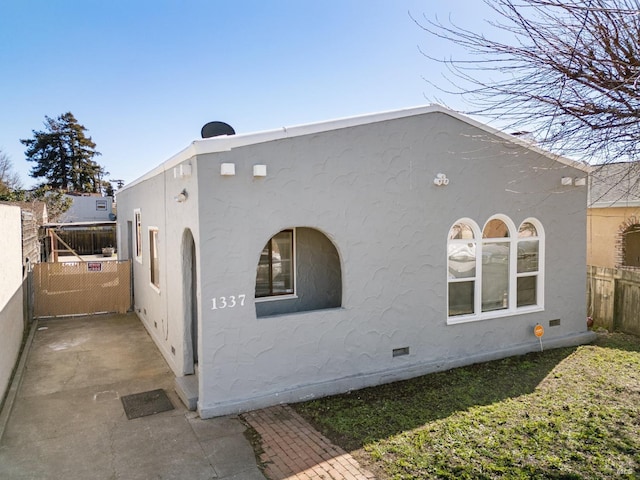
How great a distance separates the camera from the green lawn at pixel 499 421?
5.14m

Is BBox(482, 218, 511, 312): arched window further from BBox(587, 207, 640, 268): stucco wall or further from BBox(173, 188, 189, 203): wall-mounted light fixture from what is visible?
BBox(587, 207, 640, 268): stucco wall

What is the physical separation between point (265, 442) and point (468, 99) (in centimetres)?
526

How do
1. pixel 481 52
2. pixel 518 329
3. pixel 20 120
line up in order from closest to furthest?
pixel 481 52
pixel 518 329
pixel 20 120

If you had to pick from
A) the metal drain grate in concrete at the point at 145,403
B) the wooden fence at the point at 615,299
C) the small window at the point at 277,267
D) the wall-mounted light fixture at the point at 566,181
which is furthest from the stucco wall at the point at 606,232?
the metal drain grate in concrete at the point at 145,403

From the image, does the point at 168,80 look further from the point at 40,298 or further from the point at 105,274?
the point at 40,298

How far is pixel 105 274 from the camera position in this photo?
1398cm

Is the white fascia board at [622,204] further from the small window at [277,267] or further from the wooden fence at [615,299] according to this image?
the small window at [277,267]

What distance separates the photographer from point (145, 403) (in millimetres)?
7219

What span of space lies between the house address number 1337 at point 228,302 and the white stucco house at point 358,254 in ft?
0.07

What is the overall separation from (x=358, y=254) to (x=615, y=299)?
847cm

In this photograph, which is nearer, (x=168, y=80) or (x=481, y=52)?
(x=481, y=52)

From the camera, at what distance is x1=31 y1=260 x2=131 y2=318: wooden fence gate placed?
43.9 ft

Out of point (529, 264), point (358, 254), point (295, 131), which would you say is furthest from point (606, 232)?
point (295, 131)

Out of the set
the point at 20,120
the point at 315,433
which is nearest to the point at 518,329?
the point at 315,433
